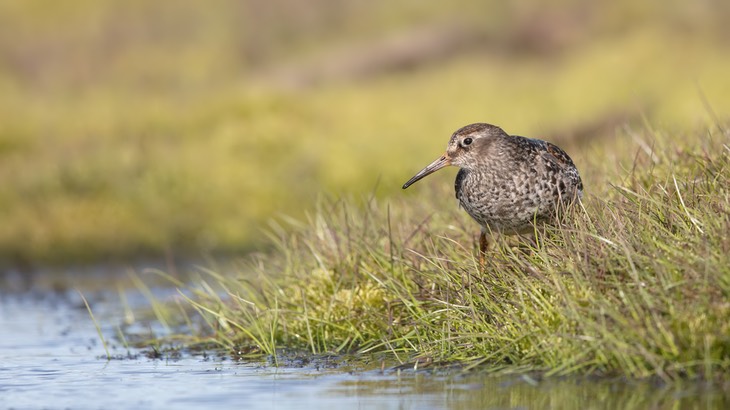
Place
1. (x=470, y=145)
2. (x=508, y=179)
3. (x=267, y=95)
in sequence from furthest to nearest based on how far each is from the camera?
(x=267, y=95) → (x=470, y=145) → (x=508, y=179)

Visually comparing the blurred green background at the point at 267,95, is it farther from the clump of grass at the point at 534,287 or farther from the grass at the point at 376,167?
the clump of grass at the point at 534,287

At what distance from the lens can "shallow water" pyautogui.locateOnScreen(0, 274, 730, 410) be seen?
828 centimetres

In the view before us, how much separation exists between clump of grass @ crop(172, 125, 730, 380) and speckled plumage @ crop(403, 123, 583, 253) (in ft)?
0.70

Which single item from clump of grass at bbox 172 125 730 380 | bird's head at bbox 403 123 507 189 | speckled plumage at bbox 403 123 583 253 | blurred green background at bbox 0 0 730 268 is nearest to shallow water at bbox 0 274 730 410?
clump of grass at bbox 172 125 730 380

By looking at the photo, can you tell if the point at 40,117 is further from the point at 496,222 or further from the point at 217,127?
the point at 496,222

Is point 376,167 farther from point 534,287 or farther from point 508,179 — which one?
point 534,287

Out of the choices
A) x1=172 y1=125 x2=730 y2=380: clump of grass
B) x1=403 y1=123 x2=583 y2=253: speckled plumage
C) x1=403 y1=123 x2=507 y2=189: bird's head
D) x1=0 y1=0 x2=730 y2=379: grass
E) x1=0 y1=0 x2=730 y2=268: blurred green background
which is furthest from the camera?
x1=0 y1=0 x2=730 y2=268: blurred green background

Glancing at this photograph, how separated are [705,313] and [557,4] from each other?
66.1 feet

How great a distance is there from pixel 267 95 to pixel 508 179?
1447cm

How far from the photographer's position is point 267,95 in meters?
24.1

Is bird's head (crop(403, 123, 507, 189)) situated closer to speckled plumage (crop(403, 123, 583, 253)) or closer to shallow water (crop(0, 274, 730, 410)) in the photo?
speckled plumage (crop(403, 123, 583, 253))

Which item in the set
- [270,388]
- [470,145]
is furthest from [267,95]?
[270,388]

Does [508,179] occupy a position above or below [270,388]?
above

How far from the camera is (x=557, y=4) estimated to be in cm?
2784
